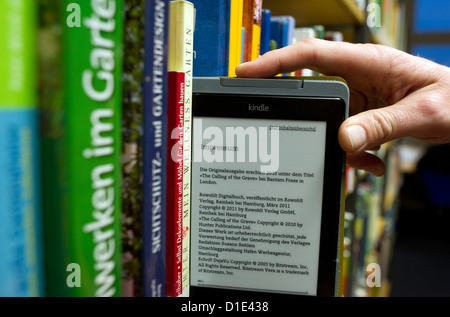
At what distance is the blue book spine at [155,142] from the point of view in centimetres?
34

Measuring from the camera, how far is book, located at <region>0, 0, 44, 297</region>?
0.77 ft

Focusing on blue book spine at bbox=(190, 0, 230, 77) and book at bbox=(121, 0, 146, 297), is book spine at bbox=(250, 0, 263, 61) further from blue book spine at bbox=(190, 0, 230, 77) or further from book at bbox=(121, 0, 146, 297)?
book at bbox=(121, 0, 146, 297)

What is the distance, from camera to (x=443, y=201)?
3.09m

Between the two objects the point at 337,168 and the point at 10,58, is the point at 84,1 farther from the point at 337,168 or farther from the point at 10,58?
the point at 337,168

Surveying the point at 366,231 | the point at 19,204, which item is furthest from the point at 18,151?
the point at 366,231

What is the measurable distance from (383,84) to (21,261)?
62cm

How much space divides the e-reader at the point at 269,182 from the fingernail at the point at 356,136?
0.06 feet

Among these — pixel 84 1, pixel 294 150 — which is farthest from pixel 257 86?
pixel 84 1

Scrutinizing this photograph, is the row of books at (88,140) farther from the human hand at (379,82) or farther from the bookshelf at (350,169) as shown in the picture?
the bookshelf at (350,169)

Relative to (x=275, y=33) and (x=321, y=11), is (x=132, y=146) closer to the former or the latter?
(x=275, y=33)

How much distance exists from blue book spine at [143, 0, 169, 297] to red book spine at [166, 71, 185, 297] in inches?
1.1

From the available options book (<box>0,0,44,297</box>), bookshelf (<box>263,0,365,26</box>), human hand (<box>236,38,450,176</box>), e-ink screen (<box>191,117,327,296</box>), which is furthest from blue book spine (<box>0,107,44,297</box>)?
bookshelf (<box>263,0,365,26</box>)

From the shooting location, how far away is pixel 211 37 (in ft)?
1.63

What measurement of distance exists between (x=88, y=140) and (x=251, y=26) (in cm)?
38
